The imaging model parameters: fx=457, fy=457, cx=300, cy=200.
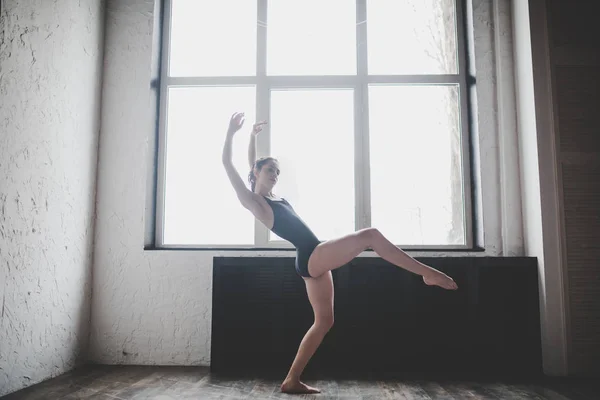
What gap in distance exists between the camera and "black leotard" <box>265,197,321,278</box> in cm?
256

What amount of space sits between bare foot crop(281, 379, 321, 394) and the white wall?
1.65 metres

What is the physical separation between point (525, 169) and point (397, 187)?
93 centimetres

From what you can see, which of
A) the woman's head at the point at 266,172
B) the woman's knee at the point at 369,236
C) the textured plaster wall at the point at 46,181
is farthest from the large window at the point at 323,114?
the woman's knee at the point at 369,236

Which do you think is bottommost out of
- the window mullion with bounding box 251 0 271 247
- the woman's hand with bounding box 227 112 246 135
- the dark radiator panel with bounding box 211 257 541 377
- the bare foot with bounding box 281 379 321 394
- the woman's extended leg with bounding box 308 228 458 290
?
the bare foot with bounding box 281 379 321 394

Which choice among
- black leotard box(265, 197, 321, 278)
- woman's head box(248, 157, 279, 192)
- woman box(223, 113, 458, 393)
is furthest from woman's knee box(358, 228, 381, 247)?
woman's head box(248, 157, 279, 192)

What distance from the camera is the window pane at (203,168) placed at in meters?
3.62

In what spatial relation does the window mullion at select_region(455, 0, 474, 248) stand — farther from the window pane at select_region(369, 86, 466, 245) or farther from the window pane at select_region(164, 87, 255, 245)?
the window pane at select_region(164, 87, 255, 245)

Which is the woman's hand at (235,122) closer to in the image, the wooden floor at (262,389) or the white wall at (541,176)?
the wooden floor at (262,389)

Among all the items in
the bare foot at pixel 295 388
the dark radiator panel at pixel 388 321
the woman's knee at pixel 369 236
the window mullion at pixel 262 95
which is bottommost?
the bare foot at pixel 295 388

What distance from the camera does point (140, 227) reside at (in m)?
3.45

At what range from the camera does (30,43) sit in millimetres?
2713

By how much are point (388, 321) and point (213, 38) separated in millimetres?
2650

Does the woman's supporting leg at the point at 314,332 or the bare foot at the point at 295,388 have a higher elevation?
the woman's supporting leg at the point at 314,332

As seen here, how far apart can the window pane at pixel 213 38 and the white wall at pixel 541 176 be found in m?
2.08
